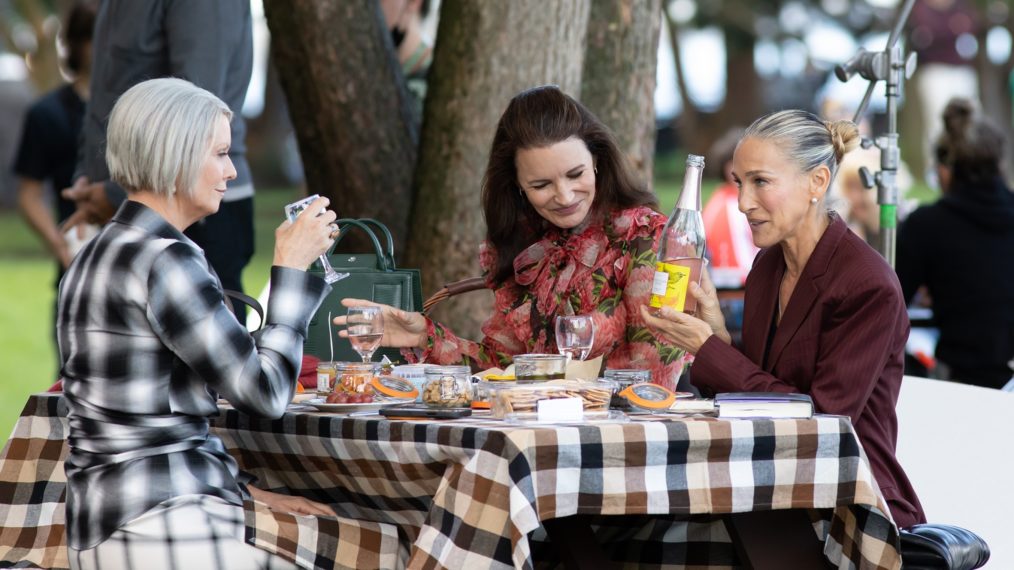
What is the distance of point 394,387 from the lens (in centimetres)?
306

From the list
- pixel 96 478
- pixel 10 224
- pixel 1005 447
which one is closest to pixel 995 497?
→ pixel 1005 447

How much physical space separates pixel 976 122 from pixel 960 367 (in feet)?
3.68

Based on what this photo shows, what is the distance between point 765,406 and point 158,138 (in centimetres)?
131

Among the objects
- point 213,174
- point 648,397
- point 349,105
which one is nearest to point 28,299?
point 349,105

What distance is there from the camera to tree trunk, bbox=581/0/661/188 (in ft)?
17.9

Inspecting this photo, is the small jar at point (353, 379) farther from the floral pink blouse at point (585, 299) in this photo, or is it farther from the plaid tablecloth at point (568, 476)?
the floral pink blouse at point (585, 299)

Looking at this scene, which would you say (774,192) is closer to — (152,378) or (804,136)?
(804,136)

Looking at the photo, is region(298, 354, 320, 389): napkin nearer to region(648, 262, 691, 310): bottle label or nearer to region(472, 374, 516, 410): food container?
region(472, 374, 516, 410): food container

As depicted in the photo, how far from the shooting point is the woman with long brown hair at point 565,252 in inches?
142

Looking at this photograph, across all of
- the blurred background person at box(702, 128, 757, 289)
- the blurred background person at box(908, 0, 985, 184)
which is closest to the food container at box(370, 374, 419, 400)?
the blurred background person at box(702, 128, 757, 289)

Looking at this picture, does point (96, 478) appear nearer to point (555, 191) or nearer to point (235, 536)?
point (235, 536)

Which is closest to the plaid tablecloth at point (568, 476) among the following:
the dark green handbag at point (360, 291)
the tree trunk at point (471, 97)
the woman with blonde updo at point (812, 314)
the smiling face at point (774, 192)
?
the woman with blonde updo at point (812, 314)

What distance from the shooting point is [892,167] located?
4570 millimetres

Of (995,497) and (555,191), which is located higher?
(555,191)
